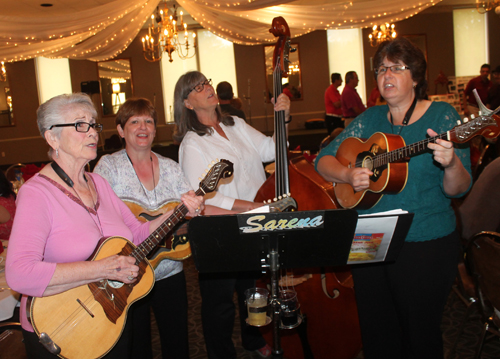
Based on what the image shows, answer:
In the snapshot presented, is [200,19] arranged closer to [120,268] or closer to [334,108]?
[334,108]

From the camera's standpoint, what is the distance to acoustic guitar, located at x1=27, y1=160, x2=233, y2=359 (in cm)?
166

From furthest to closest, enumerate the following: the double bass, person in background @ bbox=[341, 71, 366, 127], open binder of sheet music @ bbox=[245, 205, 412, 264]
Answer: person in background @ bbox=[341, 71, 366, 127], the double bass, open binder of sheet music @ bbox=[245, 205, 412, 264]

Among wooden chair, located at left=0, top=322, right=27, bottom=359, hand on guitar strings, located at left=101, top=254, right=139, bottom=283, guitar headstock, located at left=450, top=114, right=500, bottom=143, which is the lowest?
wooden chair, located at left=0, top=322, right=27, bottom=359

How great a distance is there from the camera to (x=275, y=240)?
1625mm

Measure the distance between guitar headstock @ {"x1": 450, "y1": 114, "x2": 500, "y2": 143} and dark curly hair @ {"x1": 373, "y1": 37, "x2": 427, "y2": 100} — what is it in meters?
0.40

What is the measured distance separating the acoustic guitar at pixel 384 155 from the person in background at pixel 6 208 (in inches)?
95.2

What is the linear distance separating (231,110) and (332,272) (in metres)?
2.72

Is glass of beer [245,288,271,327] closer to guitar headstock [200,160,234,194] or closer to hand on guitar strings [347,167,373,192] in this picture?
guitar headstock [200,160,234,194]

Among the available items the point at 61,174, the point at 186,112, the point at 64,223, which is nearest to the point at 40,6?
the point at 186,112

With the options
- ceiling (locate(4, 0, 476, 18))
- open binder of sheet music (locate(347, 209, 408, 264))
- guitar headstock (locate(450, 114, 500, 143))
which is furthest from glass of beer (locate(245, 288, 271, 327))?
ceiling (locate(4, 0, 476, 18))

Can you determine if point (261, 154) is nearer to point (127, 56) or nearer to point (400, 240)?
point (400, 240)

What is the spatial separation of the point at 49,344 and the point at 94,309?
203 millimetres

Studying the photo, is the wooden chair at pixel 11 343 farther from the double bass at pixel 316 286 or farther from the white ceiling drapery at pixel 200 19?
the white ceiling drapery at pixel 200 19

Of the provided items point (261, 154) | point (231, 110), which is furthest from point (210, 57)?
point (261, 154)
